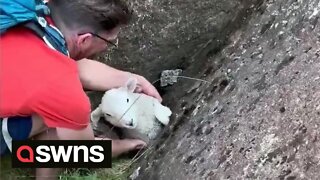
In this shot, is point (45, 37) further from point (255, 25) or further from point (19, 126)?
point (255, 25)

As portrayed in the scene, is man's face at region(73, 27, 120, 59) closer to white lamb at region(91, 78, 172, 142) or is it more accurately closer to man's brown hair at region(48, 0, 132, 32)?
man's brown hair at region(48, 0, 132, 32)

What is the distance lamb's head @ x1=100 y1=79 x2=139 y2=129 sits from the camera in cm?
266

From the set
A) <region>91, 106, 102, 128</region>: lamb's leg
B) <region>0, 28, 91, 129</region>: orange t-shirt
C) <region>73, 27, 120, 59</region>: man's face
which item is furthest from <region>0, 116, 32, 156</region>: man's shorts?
<region>91, 106, 102, 128</region>: lamb's leg

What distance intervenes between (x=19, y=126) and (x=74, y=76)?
27 cm

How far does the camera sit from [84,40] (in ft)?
7.66

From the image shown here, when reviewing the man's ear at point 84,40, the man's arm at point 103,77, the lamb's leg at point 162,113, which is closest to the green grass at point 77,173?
the lamb's leg at point 162,113

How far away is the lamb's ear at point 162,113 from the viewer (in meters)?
2.66

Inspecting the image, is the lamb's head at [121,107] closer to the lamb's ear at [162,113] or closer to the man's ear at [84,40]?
the lamb's ear at [162,113]

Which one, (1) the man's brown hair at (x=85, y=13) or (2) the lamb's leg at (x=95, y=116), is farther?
(2) the lamb's leg at (x=95, y=116)

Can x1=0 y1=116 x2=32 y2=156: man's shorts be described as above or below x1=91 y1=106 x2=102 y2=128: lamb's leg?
above

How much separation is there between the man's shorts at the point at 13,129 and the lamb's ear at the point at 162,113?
21.9 inches

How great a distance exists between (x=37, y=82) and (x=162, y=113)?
0.71 metres

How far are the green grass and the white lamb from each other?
16cm

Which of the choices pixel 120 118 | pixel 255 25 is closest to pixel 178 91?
pixel 120 118
